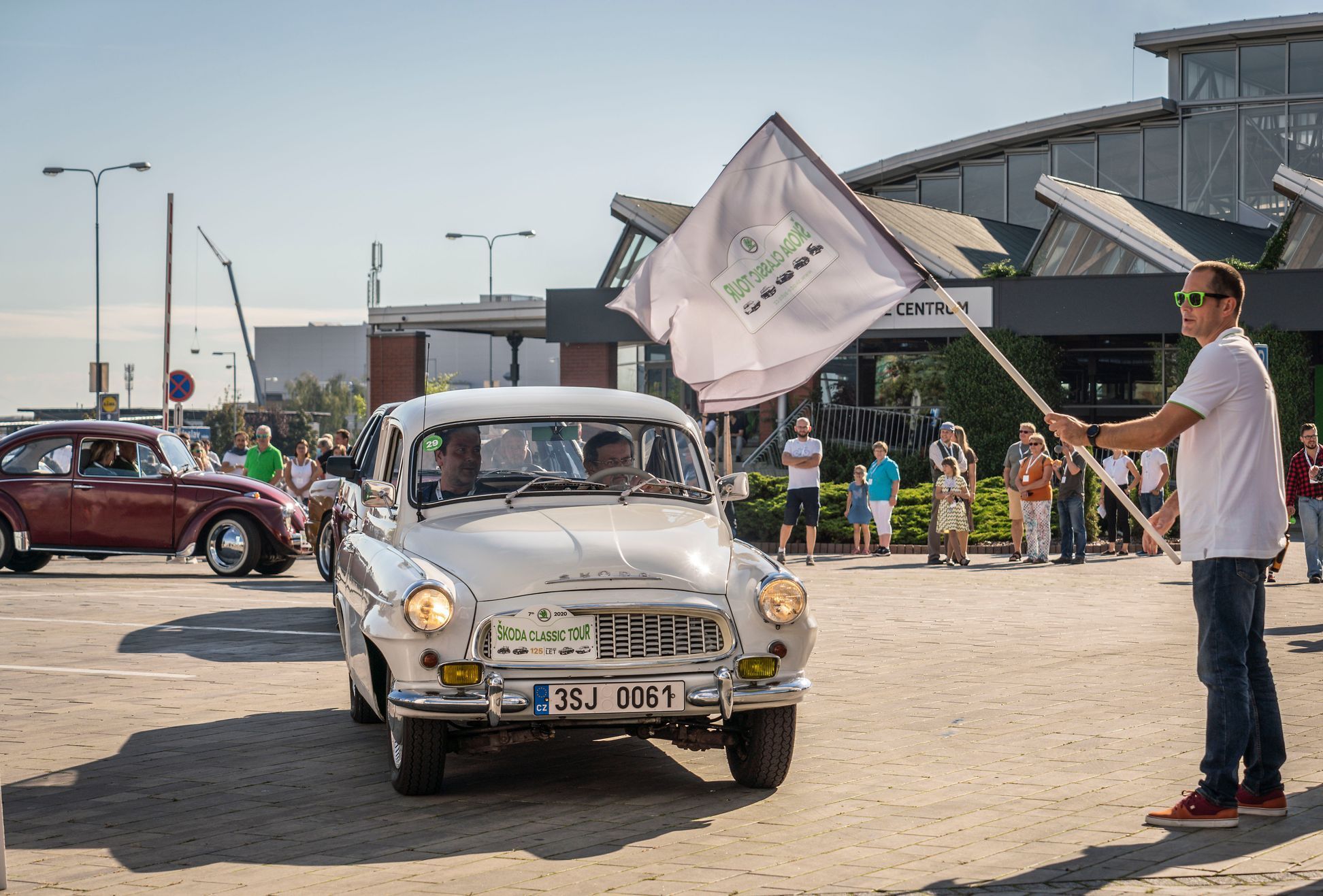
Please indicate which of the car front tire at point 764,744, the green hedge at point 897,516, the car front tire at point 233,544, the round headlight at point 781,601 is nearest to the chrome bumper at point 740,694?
the car front tire at point 764,744

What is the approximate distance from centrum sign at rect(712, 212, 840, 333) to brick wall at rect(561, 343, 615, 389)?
30.6 m

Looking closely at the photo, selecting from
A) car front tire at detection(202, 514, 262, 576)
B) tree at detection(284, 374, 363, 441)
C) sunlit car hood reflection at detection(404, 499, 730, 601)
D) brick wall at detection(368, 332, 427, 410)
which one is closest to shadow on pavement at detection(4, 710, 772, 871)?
sunlit car hood reflection at detection(404, 499, 730, 601)

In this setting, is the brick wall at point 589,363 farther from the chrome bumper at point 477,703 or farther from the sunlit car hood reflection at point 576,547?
the chrome bumper at point 477,703

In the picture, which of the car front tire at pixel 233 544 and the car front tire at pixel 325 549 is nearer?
the car front tire at pixel 325 549

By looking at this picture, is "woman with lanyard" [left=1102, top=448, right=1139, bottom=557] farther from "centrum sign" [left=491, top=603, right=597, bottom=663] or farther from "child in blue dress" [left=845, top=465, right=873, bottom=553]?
"centrum sign" [left=491, top=603, right=597, bottom=663]

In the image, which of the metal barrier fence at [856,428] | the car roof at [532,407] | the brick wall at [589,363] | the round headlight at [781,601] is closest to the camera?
the round headlight at [781,601]

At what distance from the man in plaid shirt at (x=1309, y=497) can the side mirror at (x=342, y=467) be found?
10880mm

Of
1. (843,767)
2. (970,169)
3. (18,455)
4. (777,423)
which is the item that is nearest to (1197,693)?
(843,767)

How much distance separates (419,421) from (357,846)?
2.66 meters

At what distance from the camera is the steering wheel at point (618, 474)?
769 cm

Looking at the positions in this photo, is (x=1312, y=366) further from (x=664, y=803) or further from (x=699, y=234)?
(x=664, y=803)

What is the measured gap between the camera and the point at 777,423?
37.4 meters

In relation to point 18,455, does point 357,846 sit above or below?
below

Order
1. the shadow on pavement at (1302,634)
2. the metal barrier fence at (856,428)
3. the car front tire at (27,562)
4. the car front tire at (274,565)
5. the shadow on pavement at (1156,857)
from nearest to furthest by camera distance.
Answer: the shadow on pavement at (1156,857), the shadow on pavement at (1302,634), the car front tire at (274,565), the car front tire at (27,562), the metal barrier fence at (856,428)
